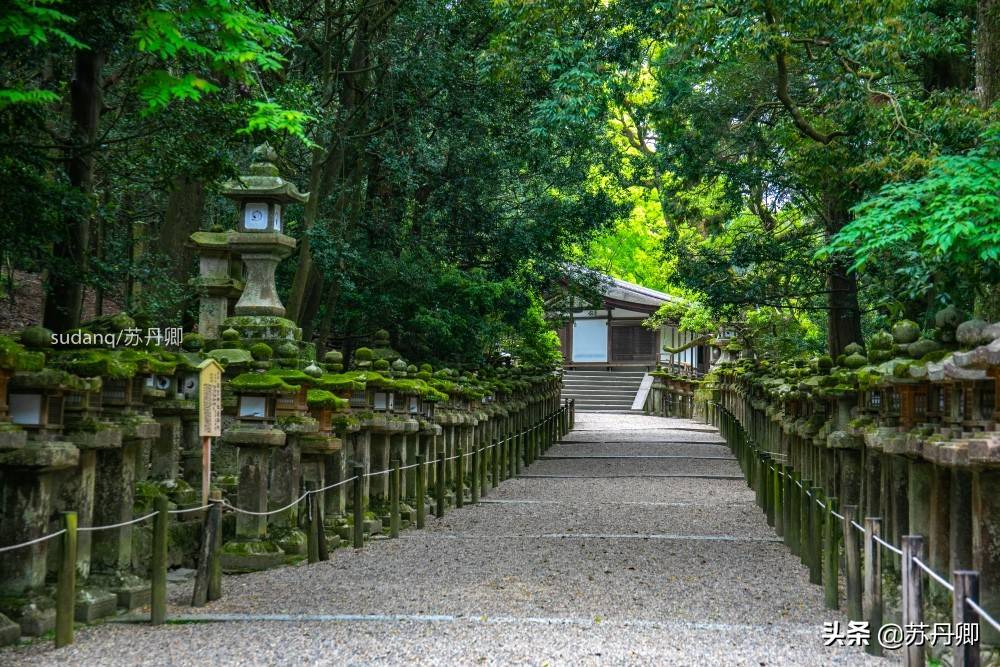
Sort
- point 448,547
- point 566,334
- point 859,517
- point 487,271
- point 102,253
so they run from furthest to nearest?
point 566,334
point 487,271
point 102,253
point 448,547
point 859,517

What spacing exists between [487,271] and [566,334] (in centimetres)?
2477

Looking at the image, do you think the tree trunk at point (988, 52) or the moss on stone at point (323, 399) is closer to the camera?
the moss on stone at point (323, 399)

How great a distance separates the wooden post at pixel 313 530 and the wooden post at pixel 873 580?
476cm

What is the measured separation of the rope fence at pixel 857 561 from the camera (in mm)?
4426

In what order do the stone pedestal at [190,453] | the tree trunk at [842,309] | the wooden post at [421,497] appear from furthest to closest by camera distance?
the tree trunk at [842,309], the wooden post at [421,497], the stone pedestal at [190,453]

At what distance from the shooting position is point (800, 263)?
17234mm

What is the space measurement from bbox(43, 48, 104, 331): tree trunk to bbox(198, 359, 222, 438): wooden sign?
2418 millimetres

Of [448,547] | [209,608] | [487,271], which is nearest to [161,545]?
[209,608]

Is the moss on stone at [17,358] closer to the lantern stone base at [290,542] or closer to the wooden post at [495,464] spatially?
the lantern stone base at [290,542]

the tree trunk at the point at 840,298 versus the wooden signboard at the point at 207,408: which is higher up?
the tree trunk at the point at 840,298

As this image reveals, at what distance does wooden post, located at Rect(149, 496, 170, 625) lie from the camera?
677 centimetres

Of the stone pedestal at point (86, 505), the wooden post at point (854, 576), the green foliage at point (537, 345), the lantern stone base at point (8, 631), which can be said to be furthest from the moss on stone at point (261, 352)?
the green foliage at point (537, 345)

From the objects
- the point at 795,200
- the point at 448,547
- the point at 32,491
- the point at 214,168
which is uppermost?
the point at 795,200

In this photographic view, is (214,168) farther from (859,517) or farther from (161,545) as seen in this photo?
(859,517)
